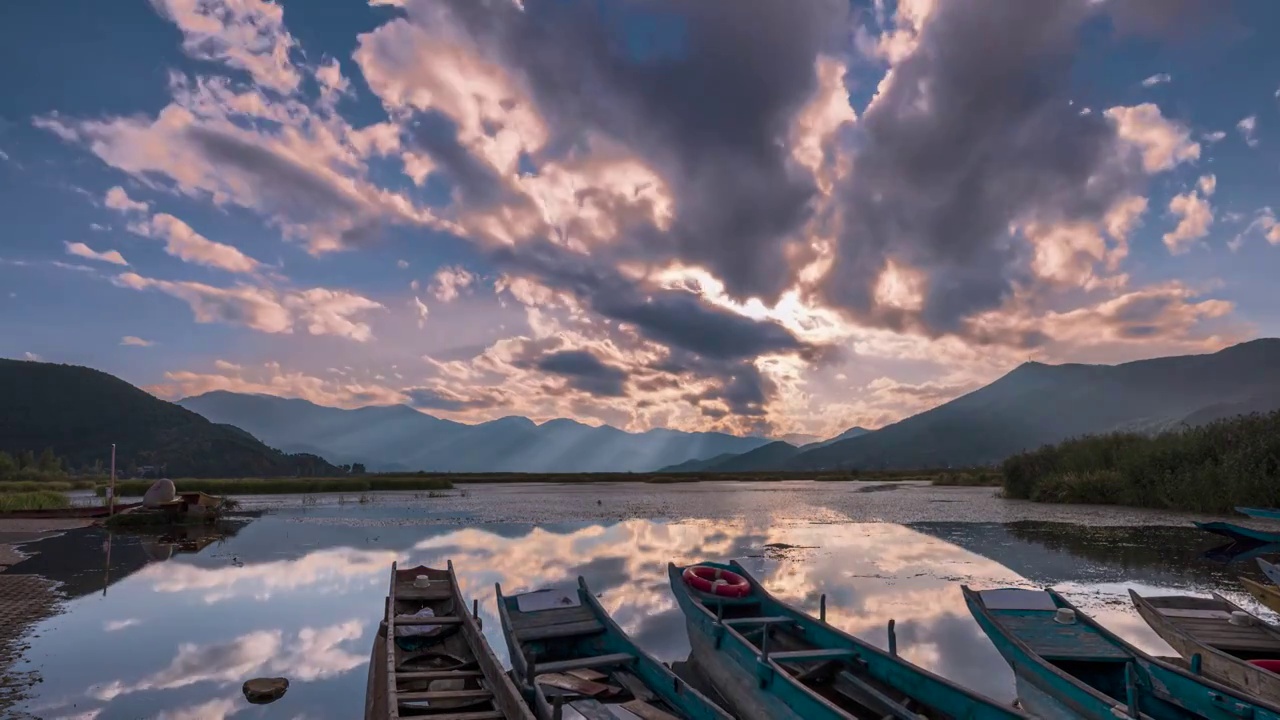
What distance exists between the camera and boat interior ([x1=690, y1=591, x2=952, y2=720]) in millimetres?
8930

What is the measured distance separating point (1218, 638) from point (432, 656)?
44.3 feet

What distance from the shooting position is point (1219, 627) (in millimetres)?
11984

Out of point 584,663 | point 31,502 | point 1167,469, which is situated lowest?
point 584,663

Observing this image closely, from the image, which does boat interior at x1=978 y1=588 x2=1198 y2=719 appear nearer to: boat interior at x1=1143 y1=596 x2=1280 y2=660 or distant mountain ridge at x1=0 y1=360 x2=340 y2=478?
boat interior at x1=1143 y1=596 x2=1280 y2=660

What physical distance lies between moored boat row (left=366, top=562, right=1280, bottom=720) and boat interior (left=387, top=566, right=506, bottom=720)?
0.10 feet

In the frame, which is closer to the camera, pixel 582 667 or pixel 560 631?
pixel 582 667

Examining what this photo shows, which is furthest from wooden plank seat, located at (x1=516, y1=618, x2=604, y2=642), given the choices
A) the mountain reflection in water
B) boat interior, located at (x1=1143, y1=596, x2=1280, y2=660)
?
boat interior, located at (x1=1143, y1=596, x2=1280, y2=660)

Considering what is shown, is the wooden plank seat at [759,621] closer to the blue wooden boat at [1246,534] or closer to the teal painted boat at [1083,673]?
the teal painted boat at [1083,673]

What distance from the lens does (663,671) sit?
30.8 ft

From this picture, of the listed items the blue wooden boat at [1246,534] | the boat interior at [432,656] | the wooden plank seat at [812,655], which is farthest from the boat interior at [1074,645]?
the boat interior at [432,656]

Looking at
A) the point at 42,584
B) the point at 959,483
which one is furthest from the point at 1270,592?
the point at 959,483

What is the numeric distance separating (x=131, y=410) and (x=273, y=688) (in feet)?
640

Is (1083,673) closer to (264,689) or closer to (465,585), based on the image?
(264,689)

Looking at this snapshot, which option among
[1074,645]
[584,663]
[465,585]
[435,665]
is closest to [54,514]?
[465,585]
